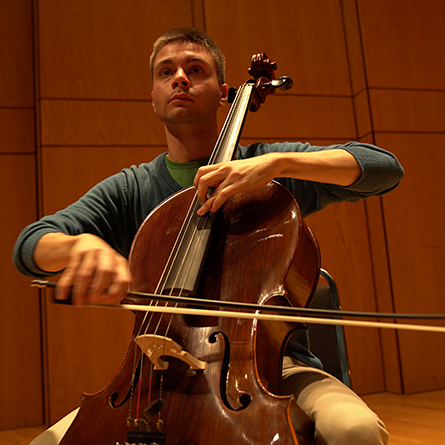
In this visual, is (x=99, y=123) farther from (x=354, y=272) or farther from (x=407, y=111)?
(x=407, y=111)

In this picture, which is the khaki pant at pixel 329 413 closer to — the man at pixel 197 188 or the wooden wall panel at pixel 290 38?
the man at pixel 197 188

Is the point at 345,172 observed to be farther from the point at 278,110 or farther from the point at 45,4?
the point at 45,4

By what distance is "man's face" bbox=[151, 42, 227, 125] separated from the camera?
118 cm

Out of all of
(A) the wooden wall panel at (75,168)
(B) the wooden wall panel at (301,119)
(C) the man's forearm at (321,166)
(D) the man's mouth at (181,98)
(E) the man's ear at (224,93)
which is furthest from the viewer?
(B) the wooden wall panel at (301,119)

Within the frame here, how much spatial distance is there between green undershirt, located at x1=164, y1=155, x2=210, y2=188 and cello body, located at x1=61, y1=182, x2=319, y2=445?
231mm

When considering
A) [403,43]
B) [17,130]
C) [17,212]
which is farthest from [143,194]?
[403,43]

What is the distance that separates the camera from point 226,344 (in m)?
0.76

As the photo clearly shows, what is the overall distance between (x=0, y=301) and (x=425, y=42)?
→ 10.9ft

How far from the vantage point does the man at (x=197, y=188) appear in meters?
0.73

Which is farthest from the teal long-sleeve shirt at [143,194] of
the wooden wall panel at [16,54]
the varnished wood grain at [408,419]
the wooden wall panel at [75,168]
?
the wooden wall panel at [16,54]

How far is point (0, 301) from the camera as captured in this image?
2.87 m

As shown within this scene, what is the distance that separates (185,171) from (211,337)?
59cm

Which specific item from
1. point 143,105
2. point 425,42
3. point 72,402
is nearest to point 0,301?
point 72,402

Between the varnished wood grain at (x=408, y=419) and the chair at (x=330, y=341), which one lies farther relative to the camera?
the varnished wood grain at (x=408, y=419)
